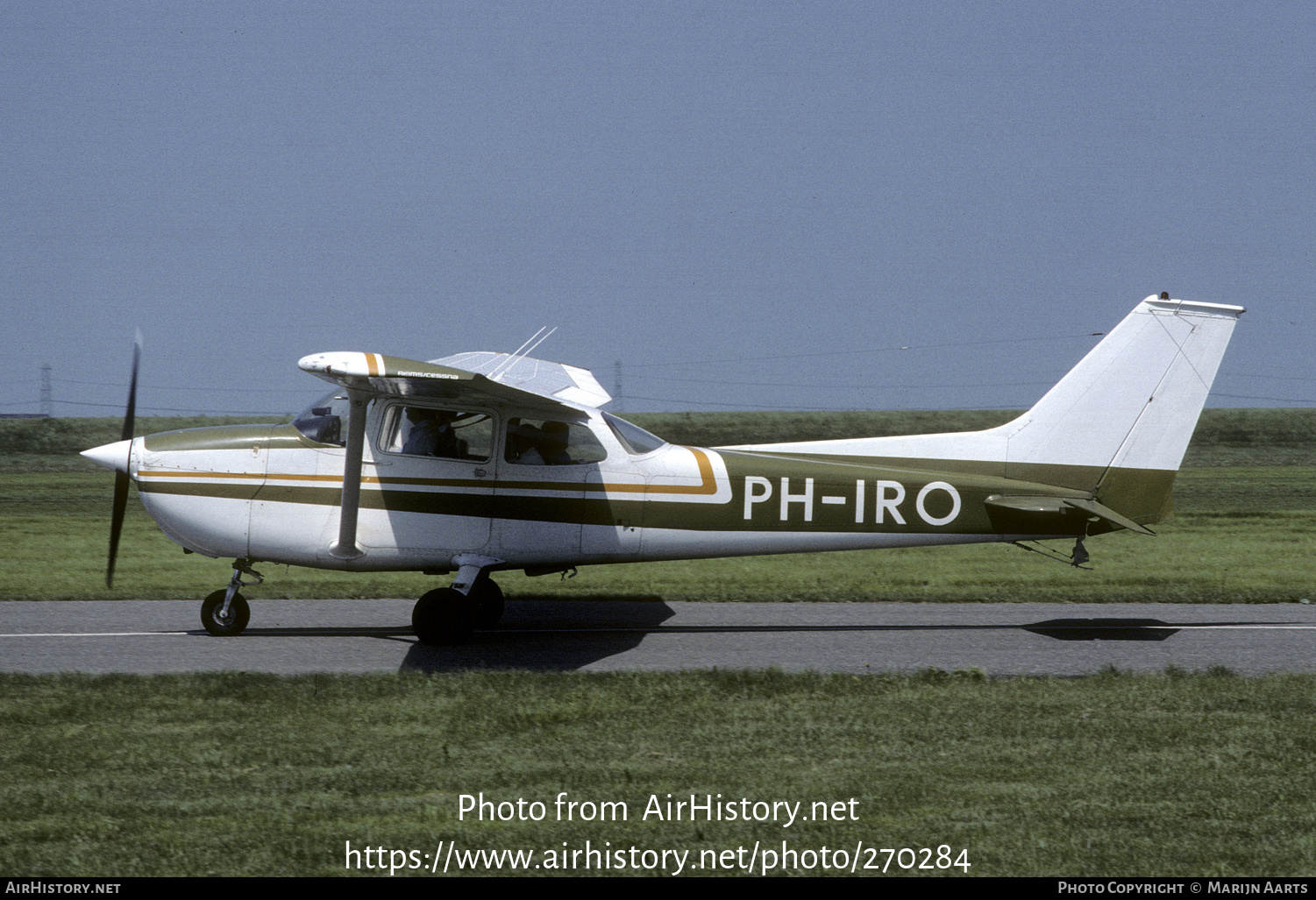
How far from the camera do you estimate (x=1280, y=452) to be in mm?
54656

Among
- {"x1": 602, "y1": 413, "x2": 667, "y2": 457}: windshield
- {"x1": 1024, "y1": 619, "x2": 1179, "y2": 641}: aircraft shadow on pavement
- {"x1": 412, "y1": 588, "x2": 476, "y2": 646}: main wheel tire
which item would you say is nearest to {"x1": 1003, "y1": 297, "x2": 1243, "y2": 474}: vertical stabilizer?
{"x1": 1024, "y1": 619, "x2": 1179, "y2": 641}: aircraft shadow on pavement

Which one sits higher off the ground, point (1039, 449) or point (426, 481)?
point (1039, 449)

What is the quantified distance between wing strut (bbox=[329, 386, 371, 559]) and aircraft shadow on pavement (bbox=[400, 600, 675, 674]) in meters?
1.18

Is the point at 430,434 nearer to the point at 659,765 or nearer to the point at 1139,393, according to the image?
the point at 659,765

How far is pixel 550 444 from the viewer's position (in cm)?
1055

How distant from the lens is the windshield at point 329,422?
1039 cm

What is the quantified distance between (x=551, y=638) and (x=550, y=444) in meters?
1.82

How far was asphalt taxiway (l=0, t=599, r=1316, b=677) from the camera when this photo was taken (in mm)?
9406

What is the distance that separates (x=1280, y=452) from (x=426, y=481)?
54.7 metres

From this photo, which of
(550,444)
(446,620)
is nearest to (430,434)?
(550,444)
